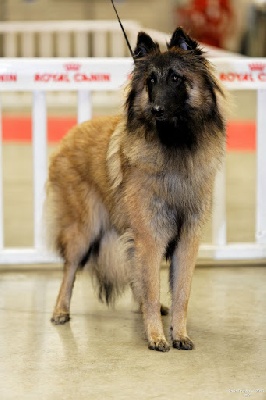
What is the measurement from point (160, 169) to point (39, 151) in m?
1.77

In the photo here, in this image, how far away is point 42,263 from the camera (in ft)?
19.0

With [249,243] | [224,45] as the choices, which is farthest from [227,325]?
[224,45]

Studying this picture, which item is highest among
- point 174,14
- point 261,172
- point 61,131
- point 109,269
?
point 174,14

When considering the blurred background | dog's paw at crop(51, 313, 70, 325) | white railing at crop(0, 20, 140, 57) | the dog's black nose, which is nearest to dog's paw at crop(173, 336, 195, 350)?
dog's paw at crop(51, 313, 70, 325)

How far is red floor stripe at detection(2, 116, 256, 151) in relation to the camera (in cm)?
1062

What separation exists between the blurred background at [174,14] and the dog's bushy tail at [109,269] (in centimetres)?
1222

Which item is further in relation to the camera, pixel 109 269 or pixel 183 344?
pixel 109 269

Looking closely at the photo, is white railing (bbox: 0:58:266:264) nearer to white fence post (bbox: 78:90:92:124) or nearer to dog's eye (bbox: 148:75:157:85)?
white fence post (bbox: 78:90:92:124)

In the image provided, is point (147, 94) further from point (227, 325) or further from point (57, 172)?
point (227, 325)

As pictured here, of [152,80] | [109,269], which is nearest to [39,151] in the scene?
[109,269]

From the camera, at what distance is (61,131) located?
10.8 m

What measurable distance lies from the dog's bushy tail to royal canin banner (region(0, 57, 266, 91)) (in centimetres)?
132

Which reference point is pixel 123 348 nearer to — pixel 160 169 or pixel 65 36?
pixel 160 169

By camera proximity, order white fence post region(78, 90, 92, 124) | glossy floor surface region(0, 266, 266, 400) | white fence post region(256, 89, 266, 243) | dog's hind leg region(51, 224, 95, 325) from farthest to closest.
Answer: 1. white fence post region(256, 89, 266, 243)
2. white fence post region(78, 90, 92, 124)
3. dog's hind leg region(51, 224, 95, 325)
4. glossy floor surface region(0, 266, 266, 400)
